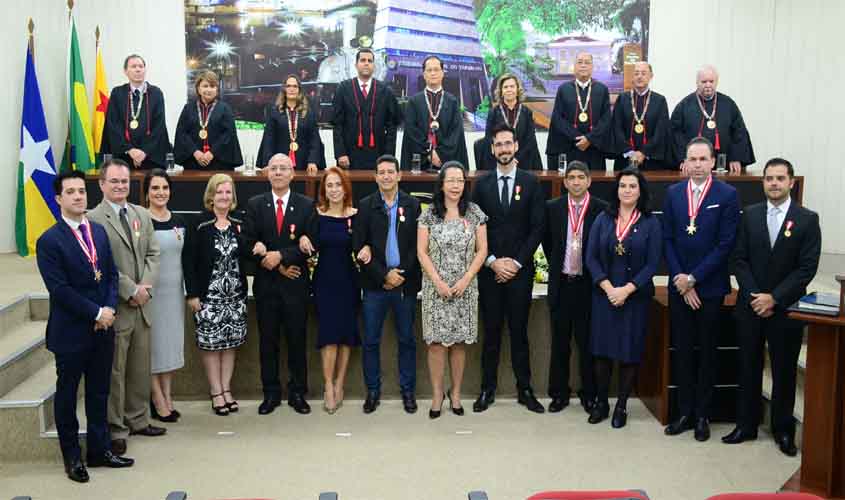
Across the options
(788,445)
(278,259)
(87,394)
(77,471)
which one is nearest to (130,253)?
(87,394)

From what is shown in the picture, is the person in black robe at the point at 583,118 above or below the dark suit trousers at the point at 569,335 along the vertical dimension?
above

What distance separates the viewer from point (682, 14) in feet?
34.6

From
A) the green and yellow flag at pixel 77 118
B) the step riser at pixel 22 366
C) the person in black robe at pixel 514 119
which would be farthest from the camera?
the green and yellow flag at pixel 77 118

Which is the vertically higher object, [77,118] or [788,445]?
[77,118]

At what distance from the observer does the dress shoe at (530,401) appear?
20.2ft

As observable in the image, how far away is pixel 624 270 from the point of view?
570 cm

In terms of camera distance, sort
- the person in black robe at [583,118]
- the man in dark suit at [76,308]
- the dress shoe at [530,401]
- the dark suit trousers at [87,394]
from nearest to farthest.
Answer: the man in dark suit at [76,308] < the dark suit trousers at [87,394] < the dress shoe at [530,401] < the person in black robe at [583,118]

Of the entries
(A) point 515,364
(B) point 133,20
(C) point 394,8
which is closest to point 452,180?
(A) point 515,364

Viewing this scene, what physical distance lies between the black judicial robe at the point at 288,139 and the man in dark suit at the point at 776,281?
3.78 meters

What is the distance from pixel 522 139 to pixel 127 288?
370cm

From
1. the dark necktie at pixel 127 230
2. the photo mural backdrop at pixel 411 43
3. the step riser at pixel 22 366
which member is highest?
the photo mural backdrop at pixel 411 43

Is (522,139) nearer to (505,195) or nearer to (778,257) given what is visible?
(505,195)

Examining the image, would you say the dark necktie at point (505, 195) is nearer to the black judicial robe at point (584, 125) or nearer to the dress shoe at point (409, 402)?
the dress shoe at point (409, 402)

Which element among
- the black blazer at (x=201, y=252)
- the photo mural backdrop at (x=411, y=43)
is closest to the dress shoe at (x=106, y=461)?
the black blazer at (x=201, y=252)
